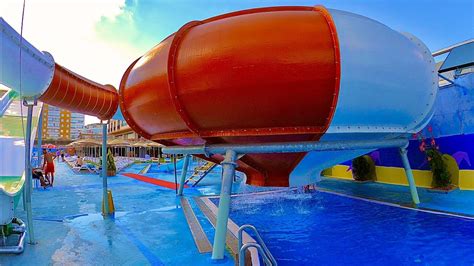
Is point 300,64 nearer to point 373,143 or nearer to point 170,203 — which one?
point 373,143

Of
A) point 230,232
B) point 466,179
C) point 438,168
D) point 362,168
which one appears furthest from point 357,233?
point 362,168

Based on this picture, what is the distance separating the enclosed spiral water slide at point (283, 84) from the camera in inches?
165

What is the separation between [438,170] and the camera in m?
11.5

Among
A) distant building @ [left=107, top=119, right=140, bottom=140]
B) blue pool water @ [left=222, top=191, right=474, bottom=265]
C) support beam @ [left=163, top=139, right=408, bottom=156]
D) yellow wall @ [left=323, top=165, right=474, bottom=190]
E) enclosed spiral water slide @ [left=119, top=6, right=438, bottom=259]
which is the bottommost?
blue pool water @ [left=222, top=191, right=474, bottom=265]

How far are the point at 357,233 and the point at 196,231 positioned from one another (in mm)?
3542

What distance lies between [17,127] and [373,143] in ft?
30.1

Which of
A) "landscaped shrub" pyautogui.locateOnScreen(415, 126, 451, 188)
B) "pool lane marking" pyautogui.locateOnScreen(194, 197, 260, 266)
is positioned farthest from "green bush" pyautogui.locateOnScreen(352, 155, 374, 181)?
"pool lane marking" pyautogui.locateOnScreen(194, 197, 260, 266)

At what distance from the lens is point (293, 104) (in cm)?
425

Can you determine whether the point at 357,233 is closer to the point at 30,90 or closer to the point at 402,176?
the point at 30,90

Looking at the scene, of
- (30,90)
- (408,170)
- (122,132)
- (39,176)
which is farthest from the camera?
(122,132)

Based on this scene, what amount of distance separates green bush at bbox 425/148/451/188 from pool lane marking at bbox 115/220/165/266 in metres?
10.6

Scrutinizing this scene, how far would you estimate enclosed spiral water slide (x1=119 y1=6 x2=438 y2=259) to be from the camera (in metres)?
4.19

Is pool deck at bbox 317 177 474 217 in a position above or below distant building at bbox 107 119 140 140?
below

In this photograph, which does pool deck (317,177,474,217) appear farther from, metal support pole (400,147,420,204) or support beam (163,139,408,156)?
support beam (163,139,408,156)
